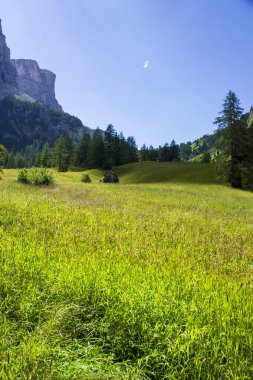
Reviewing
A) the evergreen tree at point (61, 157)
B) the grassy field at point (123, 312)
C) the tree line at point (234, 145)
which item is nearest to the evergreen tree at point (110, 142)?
the evergreen tree at point (61, 157)

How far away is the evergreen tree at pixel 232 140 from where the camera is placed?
1833 inches

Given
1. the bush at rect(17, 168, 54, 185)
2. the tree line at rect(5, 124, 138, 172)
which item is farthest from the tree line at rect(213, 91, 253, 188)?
the tree line at rect(5, 124, 138, 172)

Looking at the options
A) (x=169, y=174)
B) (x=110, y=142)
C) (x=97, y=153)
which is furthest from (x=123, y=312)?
(x=110, y=142)

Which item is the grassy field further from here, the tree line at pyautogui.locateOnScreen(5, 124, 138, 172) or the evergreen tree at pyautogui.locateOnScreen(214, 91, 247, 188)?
the tree line at pyautogui.locateOnScreen(5, 124, 138, 172)

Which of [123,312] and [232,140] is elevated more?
[232,140]

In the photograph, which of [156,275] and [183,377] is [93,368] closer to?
[183,377]

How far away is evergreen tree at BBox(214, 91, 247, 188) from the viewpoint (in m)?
46.6

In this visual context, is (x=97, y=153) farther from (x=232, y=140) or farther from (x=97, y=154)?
(x=232, y=140)

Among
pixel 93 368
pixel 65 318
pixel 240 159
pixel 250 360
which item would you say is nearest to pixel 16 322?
pixel 65 318

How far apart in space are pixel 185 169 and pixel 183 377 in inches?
2621

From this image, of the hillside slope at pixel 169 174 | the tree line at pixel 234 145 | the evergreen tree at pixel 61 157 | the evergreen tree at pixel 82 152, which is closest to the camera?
the tree line at pixel 234 145

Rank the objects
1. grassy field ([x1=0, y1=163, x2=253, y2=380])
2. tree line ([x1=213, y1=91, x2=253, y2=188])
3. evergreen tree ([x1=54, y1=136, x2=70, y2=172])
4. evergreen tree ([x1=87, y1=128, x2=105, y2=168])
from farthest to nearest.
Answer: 1. evergreen tree ([x1=54, y1=136, x2=70, y2=172])
2. evergreen tree ([x1=87, y1=128, x2=105, y2=168])
3. tree line ([x1=213, y1=91, x2=253, y2=188])
4. grassy field ([x1=0, y1=163, x2=253, y2=380])

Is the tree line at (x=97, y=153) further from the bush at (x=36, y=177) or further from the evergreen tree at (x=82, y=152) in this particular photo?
the bush at (x=36, y=177)

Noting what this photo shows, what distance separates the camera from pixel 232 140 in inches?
1833
